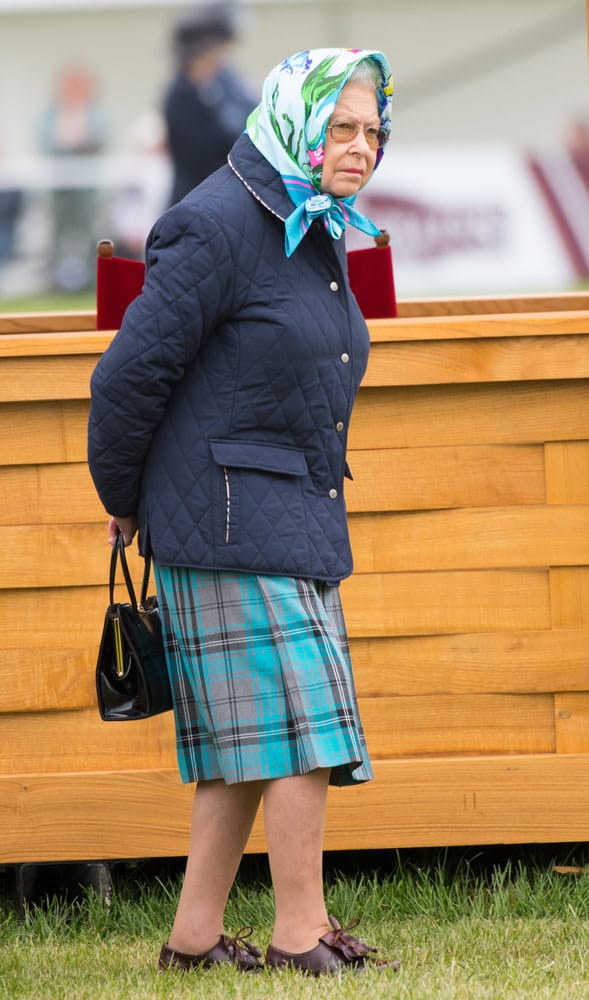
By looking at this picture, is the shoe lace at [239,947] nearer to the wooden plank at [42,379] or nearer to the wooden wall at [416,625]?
the wooden wall at [416,625]

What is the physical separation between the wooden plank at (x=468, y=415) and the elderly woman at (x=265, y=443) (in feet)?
1.84

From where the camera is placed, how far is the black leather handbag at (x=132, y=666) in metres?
2.27

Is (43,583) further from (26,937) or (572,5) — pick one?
(572,5)

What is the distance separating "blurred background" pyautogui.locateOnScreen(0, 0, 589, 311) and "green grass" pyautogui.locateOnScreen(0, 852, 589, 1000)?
33.4 ft

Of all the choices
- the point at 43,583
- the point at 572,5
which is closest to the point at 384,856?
the point at 43,583

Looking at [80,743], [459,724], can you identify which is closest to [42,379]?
[80,743]

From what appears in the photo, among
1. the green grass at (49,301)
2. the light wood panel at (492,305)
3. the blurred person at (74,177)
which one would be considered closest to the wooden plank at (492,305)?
the light wood panel at (492,305)

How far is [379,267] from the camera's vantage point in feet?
9.84

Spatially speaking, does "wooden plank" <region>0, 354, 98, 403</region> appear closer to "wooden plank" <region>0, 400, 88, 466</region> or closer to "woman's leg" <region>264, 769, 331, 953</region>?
"wooden plank" <region>0, 400, 88, 466</region>

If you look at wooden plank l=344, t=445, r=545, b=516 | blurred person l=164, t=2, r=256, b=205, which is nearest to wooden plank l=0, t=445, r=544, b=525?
wooden plank l=344, t=445, r=545, b=516

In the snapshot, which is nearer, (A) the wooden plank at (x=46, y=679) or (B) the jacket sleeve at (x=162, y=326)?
(B) the jacket sleeve at (x=162, y=326)

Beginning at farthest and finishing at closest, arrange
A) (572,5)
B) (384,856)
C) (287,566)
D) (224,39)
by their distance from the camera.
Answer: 1. (572,5)
2. (224,39)
3. (384,856)
4. (287,566)

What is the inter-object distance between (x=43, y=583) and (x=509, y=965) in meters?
1.09

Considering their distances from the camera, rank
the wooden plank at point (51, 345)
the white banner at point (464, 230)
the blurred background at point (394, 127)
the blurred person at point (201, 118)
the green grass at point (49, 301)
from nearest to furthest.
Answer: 1. the wooden plank at point (51, 345)
2. the blurred person at point (201, 118)
3. the green grass at point (49, 301)
4. the white banner at point (464, 230)
5. the blurred background at point (394, 127)
